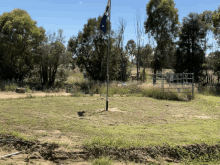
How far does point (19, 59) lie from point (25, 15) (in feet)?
14.0

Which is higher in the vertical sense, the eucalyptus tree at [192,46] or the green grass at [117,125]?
the eucalyptus tree at [192,46]

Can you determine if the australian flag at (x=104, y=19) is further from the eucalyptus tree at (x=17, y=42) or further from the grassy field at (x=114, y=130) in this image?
the eucalyptus tree at (x=17, y=42)

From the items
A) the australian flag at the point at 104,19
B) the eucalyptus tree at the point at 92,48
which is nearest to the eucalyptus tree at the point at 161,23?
the eucalyptus tree at the point at 92,48

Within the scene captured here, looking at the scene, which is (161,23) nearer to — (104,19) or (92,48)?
(92,48)

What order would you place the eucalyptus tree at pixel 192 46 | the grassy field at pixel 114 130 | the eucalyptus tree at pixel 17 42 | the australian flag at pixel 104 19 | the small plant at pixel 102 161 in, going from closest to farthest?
the small plant at pixel 102 161, the grassy field at pixel 114 130, the australian flag at pixel 104 19, the eucalyptus tree at pixel 17 42, the eucalyptus tree at pixel 192 46

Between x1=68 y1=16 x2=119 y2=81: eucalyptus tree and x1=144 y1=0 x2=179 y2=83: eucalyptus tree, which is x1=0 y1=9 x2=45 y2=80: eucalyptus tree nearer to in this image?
x1=68 y1=16 x2=119 y2=81: eucalyptus tree

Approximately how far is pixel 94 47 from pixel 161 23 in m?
8.66

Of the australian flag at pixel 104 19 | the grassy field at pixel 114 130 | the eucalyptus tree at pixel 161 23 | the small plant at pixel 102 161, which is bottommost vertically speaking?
the small plant at pixel 102 161

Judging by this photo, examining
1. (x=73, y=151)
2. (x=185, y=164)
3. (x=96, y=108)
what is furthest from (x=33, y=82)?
(x=185, y=164)

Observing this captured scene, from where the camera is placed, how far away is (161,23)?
24984 millimetres

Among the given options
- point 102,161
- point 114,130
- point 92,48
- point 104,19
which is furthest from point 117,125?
point 92,48

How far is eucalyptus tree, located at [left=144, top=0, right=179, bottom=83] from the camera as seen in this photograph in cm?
2448

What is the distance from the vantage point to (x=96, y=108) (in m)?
9.65

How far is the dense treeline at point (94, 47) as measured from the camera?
1955 centimetres
